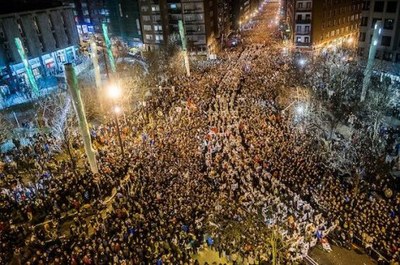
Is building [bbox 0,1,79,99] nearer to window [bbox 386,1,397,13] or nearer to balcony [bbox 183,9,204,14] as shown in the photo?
balcony [bbox 183,9,204,14]

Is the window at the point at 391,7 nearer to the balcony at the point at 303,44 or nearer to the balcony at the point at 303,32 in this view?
the balcony at the point at 303,32

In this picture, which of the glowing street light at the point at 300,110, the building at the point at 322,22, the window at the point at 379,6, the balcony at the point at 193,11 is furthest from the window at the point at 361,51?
the balcony at the point at 193,11

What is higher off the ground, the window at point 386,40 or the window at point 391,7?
the window at point 391,7

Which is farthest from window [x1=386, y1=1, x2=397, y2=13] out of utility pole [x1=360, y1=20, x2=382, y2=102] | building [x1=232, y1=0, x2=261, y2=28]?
building [x1=232, y1=0, x2=261, y2=28]

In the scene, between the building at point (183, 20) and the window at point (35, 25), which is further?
the building at point (183, 20)

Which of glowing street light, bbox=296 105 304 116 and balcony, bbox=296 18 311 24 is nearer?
glowing street light, bbox=296 105 304 116

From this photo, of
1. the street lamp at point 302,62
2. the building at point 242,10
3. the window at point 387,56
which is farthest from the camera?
the building at point 242,10

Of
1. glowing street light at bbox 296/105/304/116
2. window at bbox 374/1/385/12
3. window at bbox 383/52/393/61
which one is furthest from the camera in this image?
window at bbox 383/52/393/61
